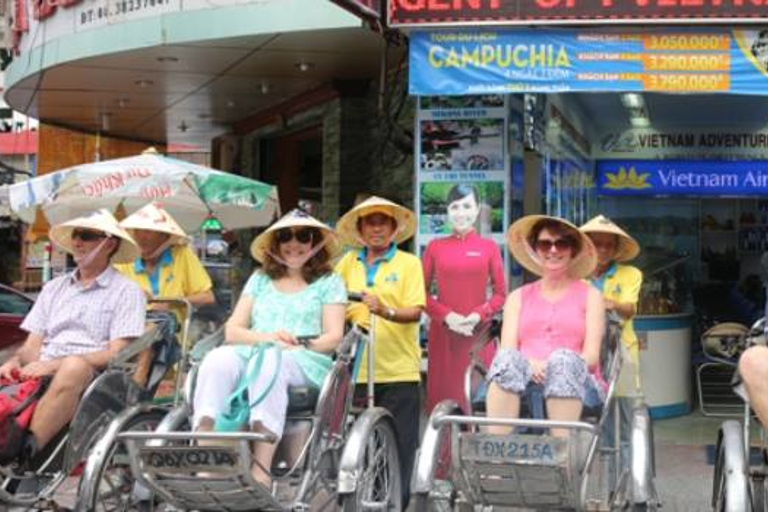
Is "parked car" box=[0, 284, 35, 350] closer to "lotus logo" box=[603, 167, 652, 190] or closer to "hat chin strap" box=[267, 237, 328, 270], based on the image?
"hat chin strap" box=[267, 237, 328, 270]

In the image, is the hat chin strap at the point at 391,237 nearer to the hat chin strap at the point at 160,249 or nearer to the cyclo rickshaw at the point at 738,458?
the hat chin strap at the point at 160,249

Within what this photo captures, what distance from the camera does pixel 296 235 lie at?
551 centimetres

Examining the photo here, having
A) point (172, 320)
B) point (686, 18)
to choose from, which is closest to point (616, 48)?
point (686, 18)

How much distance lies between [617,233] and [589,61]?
2.39 metres

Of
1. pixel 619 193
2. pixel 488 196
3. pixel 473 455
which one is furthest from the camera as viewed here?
pixel 619 193

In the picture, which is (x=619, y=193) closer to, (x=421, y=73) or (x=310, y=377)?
(x=421, y=73)

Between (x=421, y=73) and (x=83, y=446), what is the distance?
4144 millimetres

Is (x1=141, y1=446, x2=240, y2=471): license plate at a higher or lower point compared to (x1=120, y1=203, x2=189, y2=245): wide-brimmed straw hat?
lower

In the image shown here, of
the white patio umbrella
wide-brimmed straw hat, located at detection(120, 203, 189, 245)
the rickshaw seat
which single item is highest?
the white patio umbrella

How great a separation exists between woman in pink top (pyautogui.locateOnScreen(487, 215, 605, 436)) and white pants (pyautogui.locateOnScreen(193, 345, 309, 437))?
962mm

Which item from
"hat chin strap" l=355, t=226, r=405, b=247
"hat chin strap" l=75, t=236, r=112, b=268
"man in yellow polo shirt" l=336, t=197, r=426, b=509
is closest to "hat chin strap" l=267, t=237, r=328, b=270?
"man in yellow polo shirt" l=336, t=197, r=426, b=509

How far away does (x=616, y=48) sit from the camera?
7883 mm

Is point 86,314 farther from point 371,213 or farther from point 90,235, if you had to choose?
point 371,213

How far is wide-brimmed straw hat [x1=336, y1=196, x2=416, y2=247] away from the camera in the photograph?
6.07 metres
